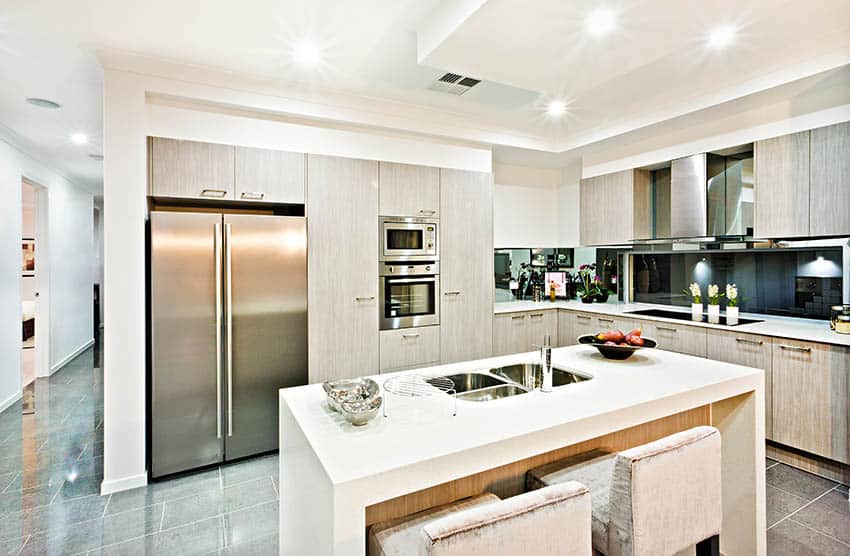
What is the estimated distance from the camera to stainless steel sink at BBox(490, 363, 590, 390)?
2109 mm

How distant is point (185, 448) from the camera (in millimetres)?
2891

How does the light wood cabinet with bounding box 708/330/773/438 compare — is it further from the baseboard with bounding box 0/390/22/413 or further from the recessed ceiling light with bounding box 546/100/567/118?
the baseboard with bounding box 0/390/22/413

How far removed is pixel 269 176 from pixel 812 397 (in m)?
3.79

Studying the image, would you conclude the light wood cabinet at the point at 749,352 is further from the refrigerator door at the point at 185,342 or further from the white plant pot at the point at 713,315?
the refrigerator door at the point at 185,342

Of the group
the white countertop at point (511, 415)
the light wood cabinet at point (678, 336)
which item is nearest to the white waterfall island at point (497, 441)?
the white countertop at point (511, 415)

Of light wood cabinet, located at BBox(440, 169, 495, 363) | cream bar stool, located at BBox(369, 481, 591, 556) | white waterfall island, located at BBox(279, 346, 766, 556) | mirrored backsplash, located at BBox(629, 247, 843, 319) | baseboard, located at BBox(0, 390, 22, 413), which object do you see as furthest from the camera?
baseboard, located at BBox(0, 390, 22, 413)

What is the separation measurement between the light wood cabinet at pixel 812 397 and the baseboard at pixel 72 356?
739 centimetres

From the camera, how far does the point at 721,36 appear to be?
7.91 feet

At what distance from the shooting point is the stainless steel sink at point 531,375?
211 centimetres

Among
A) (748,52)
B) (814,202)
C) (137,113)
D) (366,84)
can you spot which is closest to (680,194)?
(814,202)

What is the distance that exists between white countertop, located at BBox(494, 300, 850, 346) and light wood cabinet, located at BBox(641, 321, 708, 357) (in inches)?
1.8

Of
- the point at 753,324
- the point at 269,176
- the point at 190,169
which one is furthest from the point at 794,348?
the point at 190,169

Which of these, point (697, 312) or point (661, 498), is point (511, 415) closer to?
point (661, 498)

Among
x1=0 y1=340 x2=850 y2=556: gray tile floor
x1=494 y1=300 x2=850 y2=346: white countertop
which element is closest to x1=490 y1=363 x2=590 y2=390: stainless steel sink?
x1=0 y1=340 x2=850 y2=556: gray tile floor
